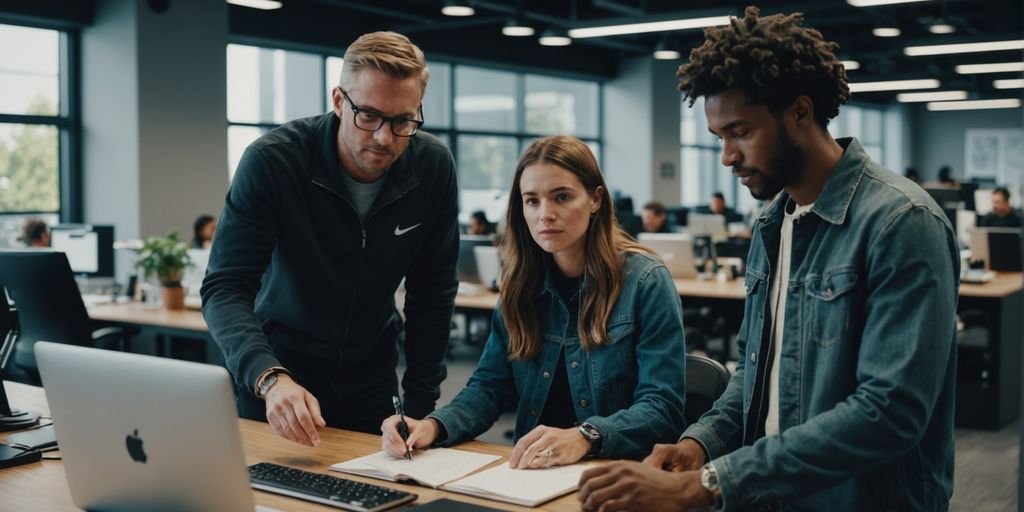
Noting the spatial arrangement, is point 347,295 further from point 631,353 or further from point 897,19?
point 897,19

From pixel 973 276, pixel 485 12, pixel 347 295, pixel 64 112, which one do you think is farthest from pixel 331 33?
pixel 347 295

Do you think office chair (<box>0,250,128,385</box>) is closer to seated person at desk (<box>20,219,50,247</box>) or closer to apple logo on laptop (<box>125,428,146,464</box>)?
seated person at desk (<box>20,219,50,247</box>)

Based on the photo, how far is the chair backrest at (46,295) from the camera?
4047 millimetres

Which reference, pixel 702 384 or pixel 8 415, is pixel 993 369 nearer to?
pixel 702 384

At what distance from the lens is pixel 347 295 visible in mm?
2348

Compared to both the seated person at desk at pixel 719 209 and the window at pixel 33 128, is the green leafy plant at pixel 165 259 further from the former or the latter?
the seated person at desk at pixel 719 209

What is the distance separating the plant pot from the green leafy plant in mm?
24

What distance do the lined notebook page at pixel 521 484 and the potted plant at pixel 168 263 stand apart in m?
4.09

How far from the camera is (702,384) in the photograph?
7.57ft

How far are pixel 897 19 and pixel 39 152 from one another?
7770 mm

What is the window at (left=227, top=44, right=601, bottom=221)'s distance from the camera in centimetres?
948

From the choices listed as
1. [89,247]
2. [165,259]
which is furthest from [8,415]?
[89,247]

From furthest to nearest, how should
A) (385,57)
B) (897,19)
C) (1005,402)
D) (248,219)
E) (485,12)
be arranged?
(485,12)
(897,19)
(1005,402)
(248,219)
(385,57)

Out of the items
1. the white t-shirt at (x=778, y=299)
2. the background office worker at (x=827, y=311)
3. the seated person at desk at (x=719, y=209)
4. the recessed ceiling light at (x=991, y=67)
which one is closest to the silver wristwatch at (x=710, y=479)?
the background office worker at (x=827, y=311)
